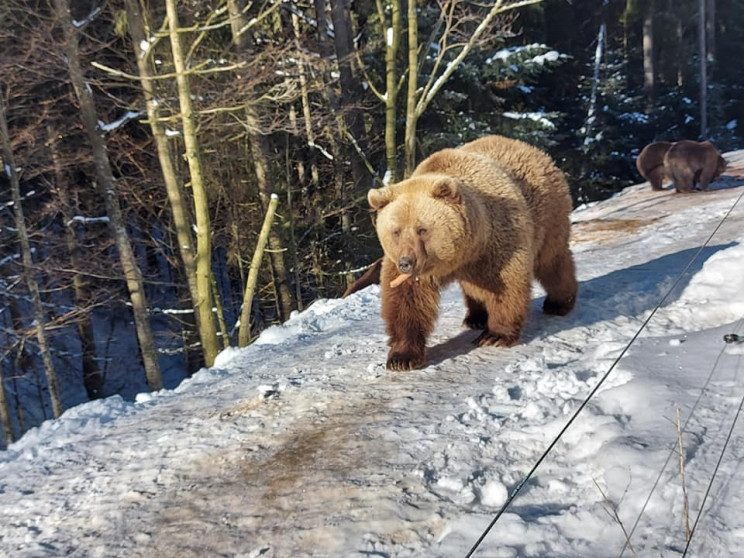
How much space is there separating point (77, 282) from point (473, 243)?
11840 millimetres

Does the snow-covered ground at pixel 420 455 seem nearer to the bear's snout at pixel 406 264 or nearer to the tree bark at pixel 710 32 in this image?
the bear's snout at pixel 406 264

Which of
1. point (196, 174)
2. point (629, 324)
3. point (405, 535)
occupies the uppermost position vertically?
point (196, 174)

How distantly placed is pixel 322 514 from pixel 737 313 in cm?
350

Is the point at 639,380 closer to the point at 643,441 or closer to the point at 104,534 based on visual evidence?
the point at 643,441

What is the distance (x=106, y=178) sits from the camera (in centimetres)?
Answer: 1012

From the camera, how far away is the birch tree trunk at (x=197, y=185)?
8.75 meters

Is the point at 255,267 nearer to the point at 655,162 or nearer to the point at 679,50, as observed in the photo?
the point at 655,162

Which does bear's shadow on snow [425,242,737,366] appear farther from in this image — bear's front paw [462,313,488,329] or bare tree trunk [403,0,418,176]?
bare tree trunk [403,0,418,176]

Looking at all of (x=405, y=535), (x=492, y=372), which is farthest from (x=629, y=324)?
(x=405, y=535)

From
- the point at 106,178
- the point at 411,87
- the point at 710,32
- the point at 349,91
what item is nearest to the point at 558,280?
the point at 106,178

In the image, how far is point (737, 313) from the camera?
4344 millimetres

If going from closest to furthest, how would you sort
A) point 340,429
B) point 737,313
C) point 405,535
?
point 405,535
point 340,429
point 737,313

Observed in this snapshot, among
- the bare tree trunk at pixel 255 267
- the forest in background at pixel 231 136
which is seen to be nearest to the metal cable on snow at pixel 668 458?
the forest in background at pixel 231 136

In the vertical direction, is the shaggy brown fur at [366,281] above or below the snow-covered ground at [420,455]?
below
